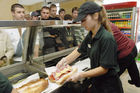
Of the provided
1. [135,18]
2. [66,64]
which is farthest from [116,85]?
[135,18]

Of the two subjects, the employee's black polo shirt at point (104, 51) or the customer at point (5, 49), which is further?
the customer at point (5, 49)

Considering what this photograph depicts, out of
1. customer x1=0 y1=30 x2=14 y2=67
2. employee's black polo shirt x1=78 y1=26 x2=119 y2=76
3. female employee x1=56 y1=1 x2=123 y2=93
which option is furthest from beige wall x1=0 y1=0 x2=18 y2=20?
employee's black polo shirt x1=78 y1=26 x2=119 y2=76

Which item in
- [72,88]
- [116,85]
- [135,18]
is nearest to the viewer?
[116,85]

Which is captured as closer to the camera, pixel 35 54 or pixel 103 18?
pixel 103 18

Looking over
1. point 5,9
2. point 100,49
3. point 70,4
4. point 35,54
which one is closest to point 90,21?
point 100,49

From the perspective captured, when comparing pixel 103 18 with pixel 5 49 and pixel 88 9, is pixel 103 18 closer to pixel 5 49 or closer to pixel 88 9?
pixel 88 9

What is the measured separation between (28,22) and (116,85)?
1177 millimetres

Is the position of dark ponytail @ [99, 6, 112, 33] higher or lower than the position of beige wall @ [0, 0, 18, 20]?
lower

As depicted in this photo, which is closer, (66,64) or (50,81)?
(50,81)

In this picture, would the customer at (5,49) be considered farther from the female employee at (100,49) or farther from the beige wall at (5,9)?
the beige wall at (5,9)

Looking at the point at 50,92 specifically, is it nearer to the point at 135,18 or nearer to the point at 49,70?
the point at 49,70

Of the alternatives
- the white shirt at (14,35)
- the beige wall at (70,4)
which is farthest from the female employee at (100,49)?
the beige wall at (70,4)

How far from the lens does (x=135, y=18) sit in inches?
152

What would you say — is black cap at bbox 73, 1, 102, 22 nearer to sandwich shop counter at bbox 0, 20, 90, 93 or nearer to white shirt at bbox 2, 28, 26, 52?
sandwich shop counter at bbox 0, 20, 90, 93
